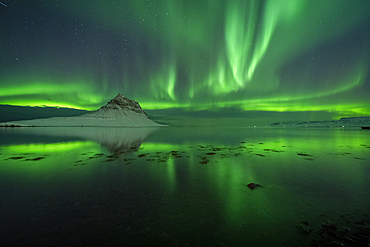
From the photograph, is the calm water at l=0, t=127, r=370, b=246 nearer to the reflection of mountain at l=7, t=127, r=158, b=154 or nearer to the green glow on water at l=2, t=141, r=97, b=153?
the green glow on water at l=2, t=141, r=97, b=153

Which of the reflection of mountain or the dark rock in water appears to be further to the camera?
the reflection of mountain

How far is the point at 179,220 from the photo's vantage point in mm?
5281

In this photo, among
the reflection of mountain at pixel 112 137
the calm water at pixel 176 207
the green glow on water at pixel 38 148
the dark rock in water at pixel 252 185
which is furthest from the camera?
the reflection of mountain at pixel 112 137

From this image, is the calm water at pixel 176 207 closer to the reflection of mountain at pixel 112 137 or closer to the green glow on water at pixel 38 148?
the green glow on water at pixel 38 148

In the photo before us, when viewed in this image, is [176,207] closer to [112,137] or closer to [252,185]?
[252,185]

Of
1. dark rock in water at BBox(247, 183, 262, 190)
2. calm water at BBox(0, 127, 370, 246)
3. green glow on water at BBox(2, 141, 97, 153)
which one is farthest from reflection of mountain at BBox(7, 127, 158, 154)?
dark rock in water at BBox(247, 183, 262, 190)

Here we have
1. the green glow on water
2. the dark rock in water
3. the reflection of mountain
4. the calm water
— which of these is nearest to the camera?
the calm water

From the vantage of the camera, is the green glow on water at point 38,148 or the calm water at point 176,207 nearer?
the calm water at point 176,207

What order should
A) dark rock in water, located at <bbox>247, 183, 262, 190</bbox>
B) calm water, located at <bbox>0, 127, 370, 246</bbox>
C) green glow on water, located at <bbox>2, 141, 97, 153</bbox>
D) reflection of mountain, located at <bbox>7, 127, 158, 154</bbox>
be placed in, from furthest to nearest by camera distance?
1. reflection of mountain, located at <bbox>7, 127, 158, 154</bbox>
2. green glow on water, located at <bbox>2, 141, 97, 153</bbox>
3. dark rock in water, located at <bbox>247, 183, 262, 190</bbox>
4. calm water, located at <bbox>0, 127, 370, 246</bbox>

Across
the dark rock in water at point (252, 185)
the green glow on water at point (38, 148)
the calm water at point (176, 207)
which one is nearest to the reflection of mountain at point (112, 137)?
the green glow on water at point (38, 148)

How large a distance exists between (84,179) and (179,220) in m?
7.47

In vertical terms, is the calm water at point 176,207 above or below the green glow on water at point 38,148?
below

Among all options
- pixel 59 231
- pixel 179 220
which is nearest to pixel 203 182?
pixel 179 220

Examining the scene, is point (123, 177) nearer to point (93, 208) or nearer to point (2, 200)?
point (93, 208)
